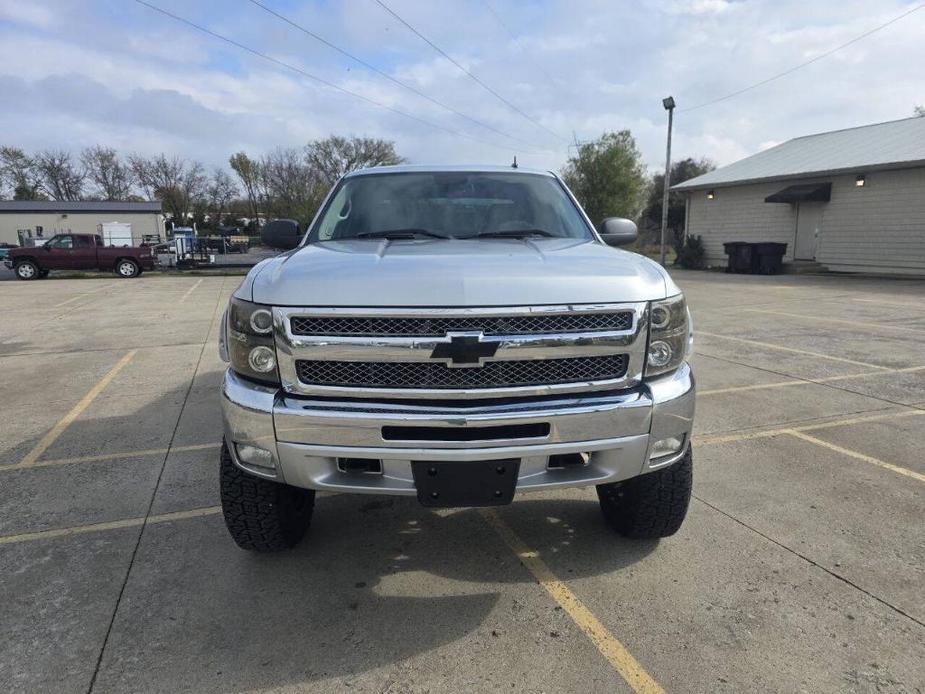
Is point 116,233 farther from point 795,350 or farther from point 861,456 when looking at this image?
point 861,456

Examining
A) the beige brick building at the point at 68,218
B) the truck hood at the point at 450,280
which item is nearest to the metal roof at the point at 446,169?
the truck hood at the point at 450,280

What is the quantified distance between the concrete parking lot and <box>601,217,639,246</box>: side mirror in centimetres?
158

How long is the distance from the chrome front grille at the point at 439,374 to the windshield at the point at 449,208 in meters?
1.20

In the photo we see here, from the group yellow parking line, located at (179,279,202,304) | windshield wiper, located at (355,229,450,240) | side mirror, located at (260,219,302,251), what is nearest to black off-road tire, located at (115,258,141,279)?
yellow parking line, located at (179,279,202,304)

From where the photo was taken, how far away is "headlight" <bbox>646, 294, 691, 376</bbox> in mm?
2445

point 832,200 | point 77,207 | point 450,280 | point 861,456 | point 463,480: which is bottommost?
point 861,456

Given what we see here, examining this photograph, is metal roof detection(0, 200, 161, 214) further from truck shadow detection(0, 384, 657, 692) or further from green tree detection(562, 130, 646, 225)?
truck shadow detection(0, 384, 657, 692)

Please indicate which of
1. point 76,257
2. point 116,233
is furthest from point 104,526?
point 116,233

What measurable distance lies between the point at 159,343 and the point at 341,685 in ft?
25.8

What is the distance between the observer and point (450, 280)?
230 centimetres

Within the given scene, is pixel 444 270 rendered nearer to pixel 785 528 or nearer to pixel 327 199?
pixel 327 199

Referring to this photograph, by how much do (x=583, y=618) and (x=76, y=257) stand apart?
2687 centimetres

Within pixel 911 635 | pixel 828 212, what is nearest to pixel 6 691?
pixel 911 635

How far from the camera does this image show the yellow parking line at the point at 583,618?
2.14 metres
